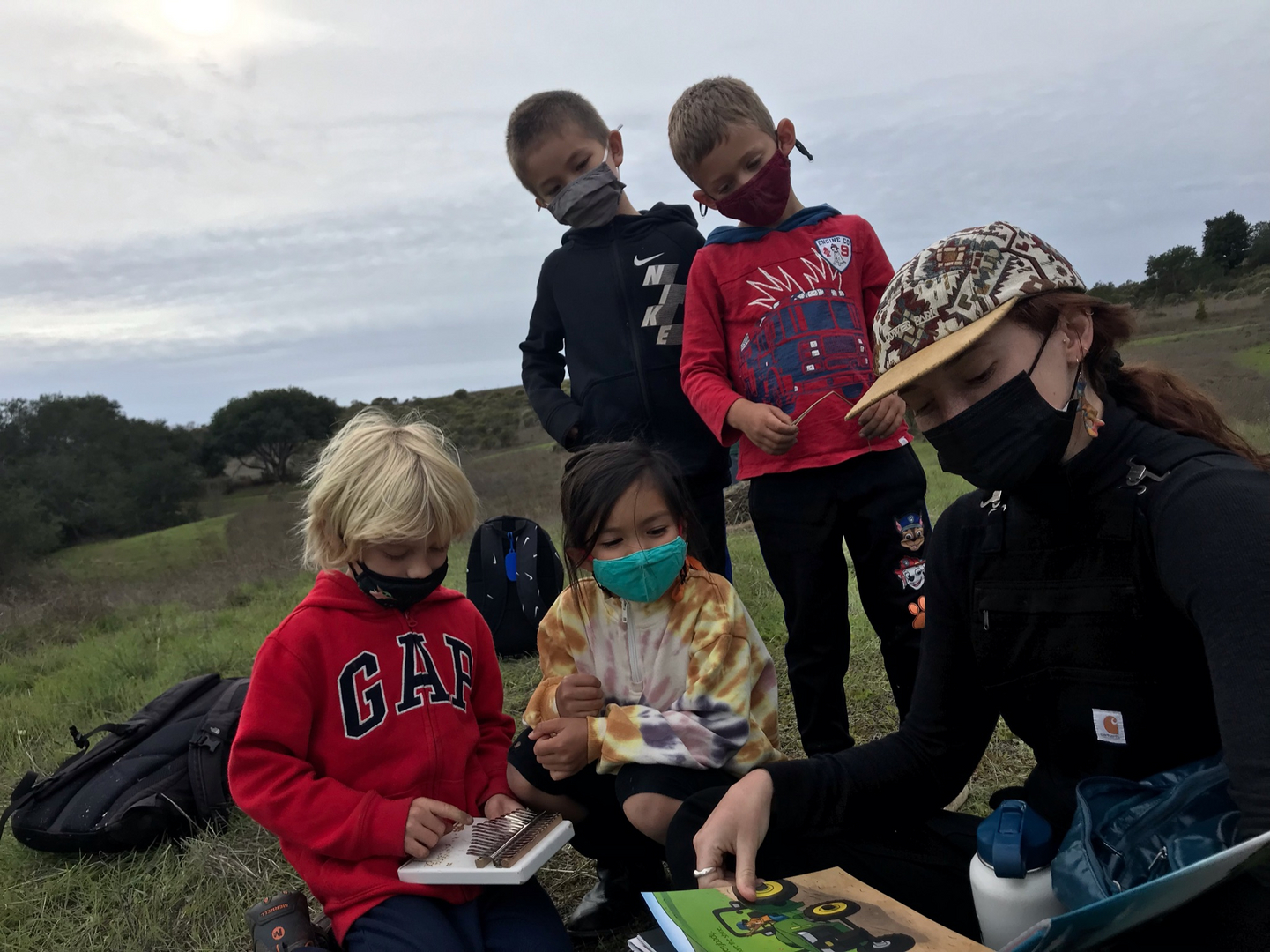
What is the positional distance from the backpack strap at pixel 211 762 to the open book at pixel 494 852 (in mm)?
1492

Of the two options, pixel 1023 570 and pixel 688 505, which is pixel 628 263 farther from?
pixel 1023 570

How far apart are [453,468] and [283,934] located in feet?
3.75

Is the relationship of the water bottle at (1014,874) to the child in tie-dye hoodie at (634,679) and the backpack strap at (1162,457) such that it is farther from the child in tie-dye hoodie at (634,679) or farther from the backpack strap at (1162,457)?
the child in tie-dye hoodie at (634,679)

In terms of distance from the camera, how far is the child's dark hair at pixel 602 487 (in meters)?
2.22

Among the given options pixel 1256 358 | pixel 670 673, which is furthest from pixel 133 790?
pixel 1256 358

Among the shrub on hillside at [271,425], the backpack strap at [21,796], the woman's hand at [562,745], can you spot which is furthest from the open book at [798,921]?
the shrub on hillside at [271,425]

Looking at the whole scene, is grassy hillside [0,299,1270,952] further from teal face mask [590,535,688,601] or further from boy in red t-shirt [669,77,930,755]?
teal face mask [590,535,688,601]

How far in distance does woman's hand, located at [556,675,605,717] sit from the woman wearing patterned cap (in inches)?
23.1

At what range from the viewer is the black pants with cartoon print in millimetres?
2578

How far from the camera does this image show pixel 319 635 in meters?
2.13

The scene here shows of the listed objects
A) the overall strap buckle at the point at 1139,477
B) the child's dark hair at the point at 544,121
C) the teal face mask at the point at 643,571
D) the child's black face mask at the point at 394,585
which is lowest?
the teal face mask at the point at 643,571

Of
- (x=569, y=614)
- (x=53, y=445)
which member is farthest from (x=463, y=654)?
(x=53, y=445)

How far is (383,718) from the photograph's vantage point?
7.13 feet

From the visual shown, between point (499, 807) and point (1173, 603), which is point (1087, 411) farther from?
point (499, 807)
